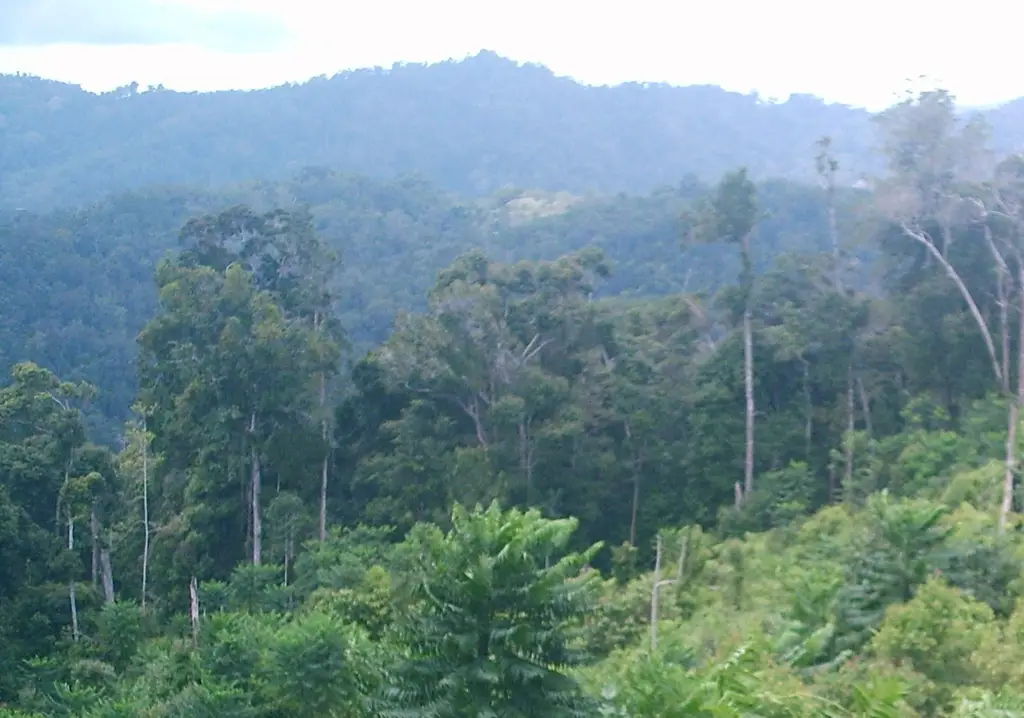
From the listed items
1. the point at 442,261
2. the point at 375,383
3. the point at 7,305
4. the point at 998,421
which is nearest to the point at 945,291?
the point at 998,421

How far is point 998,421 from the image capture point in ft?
58.9

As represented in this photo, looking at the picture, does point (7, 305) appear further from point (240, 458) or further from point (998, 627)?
point (998, 627)

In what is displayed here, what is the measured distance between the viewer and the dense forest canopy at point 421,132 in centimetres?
9231

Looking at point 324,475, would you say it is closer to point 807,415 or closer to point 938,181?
point 807,415

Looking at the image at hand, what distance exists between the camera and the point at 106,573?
65.6 ft

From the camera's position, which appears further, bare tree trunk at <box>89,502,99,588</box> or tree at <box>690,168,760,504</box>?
tree at <box>690,168,760,504</box>

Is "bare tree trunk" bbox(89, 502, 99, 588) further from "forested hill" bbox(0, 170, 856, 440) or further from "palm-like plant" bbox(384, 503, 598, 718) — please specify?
"palm-like plant" bbox(384, 503, 598, 718)

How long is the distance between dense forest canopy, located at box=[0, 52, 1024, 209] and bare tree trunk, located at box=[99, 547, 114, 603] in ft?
223

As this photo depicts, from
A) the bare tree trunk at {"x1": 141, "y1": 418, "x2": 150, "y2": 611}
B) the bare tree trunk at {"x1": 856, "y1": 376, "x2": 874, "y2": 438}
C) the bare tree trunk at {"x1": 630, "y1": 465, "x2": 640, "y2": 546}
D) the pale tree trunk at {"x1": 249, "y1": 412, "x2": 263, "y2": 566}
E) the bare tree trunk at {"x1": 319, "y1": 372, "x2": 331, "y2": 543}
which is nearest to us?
the bare tree trunk at {"x1": 141, "y1": 418, "x2": 150, "y2": 611}

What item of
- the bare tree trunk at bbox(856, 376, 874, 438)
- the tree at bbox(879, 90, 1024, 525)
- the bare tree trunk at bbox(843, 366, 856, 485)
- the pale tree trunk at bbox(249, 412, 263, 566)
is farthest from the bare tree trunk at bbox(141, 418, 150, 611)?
the tree at bbox(879, 90, 1024, 525)

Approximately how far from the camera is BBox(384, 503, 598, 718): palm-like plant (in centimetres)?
717

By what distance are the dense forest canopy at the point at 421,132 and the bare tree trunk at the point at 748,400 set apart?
63187 millimetres

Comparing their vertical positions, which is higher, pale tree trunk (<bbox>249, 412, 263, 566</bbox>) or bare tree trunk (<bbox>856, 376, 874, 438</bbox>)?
bare tree trunk (<bbox>856, 376, 874, 438</bbox>)

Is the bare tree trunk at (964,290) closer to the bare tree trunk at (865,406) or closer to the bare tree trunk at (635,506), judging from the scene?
the bare tree trunk at (865,406)
